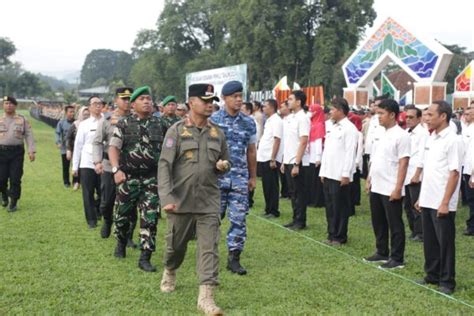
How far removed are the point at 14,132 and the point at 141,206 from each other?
14.8 ft

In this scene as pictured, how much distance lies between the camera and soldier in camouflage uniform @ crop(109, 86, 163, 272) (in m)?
5.98

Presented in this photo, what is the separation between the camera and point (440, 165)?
5309mm

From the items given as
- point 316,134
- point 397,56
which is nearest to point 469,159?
point 316,134

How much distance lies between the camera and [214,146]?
491cm

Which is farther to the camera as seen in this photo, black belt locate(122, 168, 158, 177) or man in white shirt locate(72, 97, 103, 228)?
man in white shirt locate(72, 97, 103, 228)

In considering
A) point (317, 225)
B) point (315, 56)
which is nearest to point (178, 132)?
point (317, 225)


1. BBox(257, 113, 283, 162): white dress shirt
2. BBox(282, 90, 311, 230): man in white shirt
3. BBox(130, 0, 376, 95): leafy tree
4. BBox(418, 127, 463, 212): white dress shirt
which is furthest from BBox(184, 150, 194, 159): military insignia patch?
BBox(130, 0, 376, 95): leafy tree

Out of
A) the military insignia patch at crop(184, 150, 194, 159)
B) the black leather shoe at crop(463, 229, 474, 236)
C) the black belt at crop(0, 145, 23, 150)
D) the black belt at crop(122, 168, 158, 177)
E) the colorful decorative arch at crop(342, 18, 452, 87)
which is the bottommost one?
the black leather shoe at crop(463, 229, 474, 236)

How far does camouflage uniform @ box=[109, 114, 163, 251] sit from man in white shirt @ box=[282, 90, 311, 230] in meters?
2.63

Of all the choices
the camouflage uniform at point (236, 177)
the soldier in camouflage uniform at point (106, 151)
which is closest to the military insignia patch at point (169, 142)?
the camouflage uniform at point (236, 177)

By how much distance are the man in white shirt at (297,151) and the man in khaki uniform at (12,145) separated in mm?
4388

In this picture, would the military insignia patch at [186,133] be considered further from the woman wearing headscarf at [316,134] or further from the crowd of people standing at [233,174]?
the woman wearing headscarf at [316,134]

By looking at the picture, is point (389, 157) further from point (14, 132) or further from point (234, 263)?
point (14, 132)

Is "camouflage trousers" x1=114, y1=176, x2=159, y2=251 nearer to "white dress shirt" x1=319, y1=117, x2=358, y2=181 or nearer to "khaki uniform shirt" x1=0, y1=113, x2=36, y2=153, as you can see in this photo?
"white dress shirt" x1=319, y1=117, x2=358, y2=181
